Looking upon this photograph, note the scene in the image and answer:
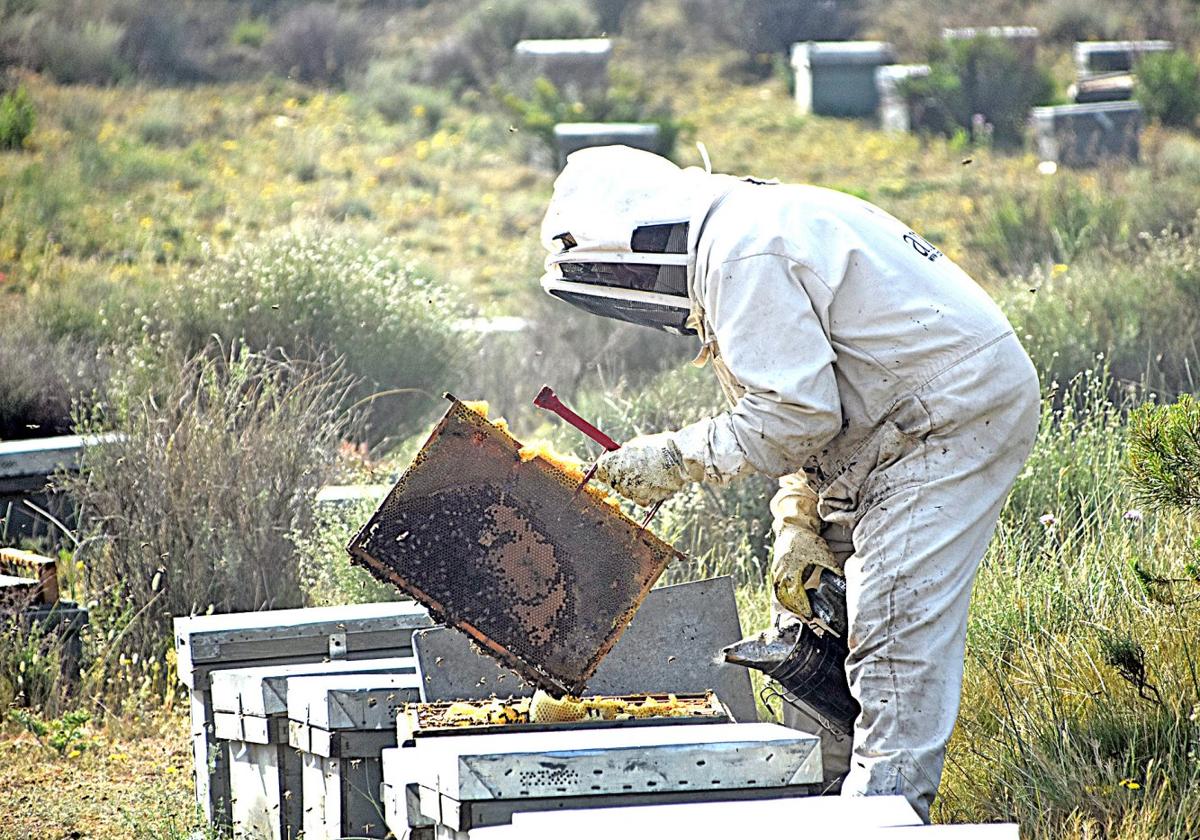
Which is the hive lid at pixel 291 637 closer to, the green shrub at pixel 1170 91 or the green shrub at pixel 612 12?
the green shrub at pixel 1170 91

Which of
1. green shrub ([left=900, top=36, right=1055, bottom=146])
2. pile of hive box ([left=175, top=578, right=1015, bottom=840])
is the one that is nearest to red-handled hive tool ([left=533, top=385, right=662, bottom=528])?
pile of hive box ([left=175, top=578, right=1015, bottom=840])

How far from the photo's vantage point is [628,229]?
3.93m

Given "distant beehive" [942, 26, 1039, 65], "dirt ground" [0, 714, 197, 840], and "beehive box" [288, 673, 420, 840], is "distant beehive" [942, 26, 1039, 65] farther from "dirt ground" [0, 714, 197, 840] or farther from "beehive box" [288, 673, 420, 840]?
"beehive box" [288, 673, 420, 840]

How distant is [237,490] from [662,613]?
284cm

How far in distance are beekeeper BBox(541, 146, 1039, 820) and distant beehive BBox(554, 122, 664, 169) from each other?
46.3 feet

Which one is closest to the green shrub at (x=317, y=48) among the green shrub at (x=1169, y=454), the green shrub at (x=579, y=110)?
the green shrub at (x=579, y=110)

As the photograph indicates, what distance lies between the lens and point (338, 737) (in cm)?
396

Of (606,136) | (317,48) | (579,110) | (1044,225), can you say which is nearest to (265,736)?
(1044,225)

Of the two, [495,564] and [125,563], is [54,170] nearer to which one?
[125,563]

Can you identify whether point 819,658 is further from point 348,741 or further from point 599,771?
point 348,741

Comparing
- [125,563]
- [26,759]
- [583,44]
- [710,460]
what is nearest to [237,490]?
[125,563]

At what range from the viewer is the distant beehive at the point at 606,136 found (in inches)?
715

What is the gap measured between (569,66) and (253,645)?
64.3 feet

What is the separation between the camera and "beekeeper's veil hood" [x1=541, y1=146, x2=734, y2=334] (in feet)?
12.9
